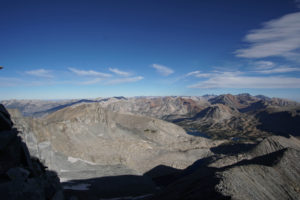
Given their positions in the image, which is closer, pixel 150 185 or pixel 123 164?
pixel 150 185

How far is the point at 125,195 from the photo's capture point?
35625 millimetres

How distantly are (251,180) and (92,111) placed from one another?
245 feet

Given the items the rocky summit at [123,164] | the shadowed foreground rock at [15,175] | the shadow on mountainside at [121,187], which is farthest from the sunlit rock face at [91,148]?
the shadowed foreground rock at [15,175]

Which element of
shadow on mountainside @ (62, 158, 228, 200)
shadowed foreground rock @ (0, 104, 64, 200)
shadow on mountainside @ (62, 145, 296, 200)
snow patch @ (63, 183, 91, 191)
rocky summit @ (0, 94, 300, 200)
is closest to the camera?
shadowed foreground rock @ (0, 104, 64, 200)

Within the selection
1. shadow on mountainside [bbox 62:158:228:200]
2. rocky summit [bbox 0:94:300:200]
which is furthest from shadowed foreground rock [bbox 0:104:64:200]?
shadow on mountainside [bbox 62:158:228:200]

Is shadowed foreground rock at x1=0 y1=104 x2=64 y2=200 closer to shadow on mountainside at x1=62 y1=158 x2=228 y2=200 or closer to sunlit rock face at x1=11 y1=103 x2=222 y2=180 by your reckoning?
shadow on mountainside at x1=62 y1=158 x2=228 y2=200

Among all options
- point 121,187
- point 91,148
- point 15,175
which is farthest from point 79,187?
point 15,175

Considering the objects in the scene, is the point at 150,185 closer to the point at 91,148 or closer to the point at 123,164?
the point at 123,164

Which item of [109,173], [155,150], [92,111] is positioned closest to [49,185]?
[109,173]

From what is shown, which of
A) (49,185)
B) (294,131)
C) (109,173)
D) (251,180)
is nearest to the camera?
(49,185)

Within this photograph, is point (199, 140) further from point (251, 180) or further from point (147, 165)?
point (251, 180)

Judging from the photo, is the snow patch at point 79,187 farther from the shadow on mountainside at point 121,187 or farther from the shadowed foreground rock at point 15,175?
the shadowed foreground rock at point 15,175

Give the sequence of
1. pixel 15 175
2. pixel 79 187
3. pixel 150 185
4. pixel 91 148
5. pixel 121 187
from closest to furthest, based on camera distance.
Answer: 1. pixel 15 175
2. pixel 79 187
3. pixel 121 187
4. pixel 150 185
5. pixel 91 148

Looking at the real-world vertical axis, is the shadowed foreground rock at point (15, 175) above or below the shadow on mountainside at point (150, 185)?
above
